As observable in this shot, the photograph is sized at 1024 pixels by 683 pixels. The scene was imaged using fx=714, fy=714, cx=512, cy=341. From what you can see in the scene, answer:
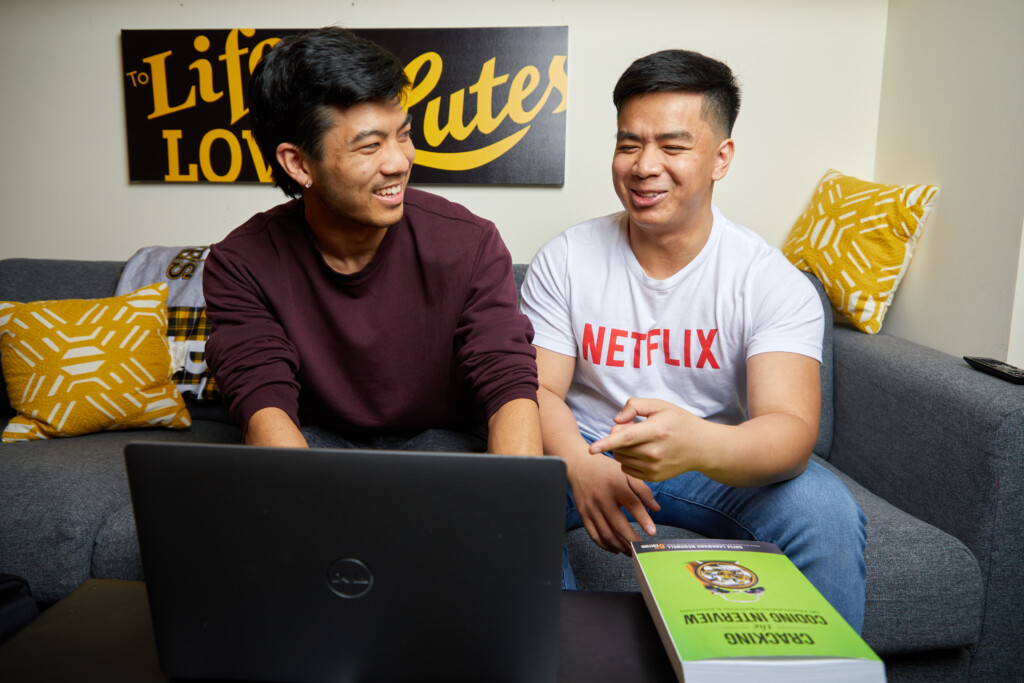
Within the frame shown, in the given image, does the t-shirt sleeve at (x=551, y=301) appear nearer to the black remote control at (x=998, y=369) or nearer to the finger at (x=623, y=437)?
the finger at (x=623, y=437)

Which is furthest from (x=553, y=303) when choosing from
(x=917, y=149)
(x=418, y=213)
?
(x=917, y=149)

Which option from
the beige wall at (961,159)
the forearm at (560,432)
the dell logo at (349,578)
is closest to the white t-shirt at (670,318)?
the forearm at (560,432)

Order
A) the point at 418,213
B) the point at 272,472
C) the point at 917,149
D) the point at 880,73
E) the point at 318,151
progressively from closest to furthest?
1. the point at 272,472
2. the point at 318,151
3. the point at 418,213
4. the point at 917,149
5. the point at 880,73

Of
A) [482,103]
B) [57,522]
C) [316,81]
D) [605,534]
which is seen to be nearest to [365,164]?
[316,81]

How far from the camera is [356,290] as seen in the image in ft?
4.25

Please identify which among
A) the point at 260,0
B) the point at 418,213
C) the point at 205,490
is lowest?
the point at 205,490

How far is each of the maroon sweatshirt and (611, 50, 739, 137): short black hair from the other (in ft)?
1.28

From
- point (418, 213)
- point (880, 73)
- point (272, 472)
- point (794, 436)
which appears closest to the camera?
point (272, 472)

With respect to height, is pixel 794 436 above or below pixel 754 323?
below

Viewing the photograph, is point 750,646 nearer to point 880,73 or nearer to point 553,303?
point 553,303

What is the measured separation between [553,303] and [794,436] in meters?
0.54

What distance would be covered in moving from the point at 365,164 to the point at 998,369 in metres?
1.18

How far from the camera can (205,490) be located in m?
0.59

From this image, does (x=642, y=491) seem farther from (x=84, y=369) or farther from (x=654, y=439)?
(x=84, y=369)
